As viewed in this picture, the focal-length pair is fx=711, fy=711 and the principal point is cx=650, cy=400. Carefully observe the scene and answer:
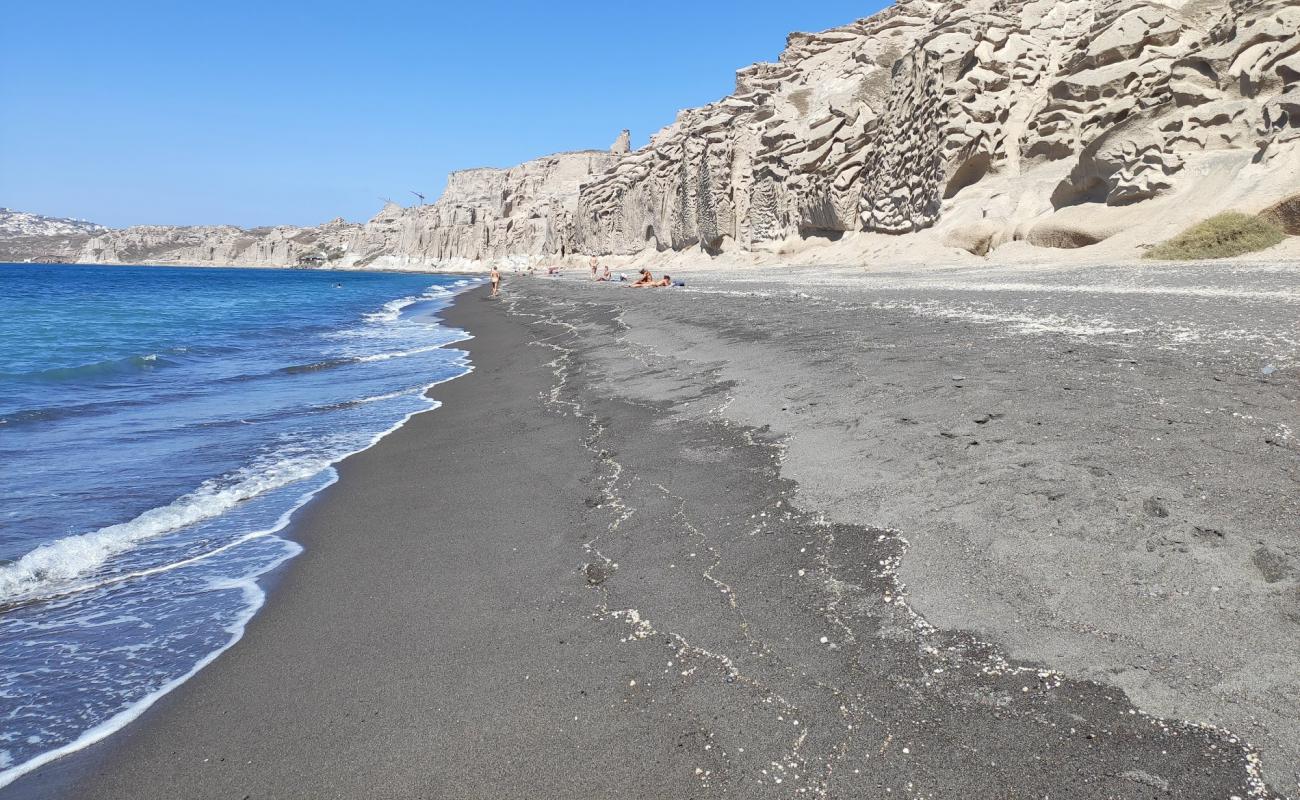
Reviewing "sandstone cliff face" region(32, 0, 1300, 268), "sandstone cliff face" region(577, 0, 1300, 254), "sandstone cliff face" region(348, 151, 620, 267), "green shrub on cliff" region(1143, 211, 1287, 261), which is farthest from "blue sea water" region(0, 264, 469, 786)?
"sandstone cliff face" region(348, 151, 620, 267)

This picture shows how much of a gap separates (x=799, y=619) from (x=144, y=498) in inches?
224

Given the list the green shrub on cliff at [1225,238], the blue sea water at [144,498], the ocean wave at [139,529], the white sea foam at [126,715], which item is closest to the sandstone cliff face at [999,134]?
the green shrub on cliff at [1225,238]

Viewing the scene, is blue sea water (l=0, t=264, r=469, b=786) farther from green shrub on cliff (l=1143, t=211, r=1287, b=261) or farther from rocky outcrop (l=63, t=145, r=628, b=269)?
rocky outcrop (l=63, t=145, r=628, b=269)

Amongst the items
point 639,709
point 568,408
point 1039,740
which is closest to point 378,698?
point 639,709

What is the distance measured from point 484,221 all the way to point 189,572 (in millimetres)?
95251

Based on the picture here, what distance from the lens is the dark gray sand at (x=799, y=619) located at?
2.23 m

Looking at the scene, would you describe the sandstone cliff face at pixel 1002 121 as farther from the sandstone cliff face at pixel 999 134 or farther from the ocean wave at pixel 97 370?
the ocean wave at pixel 97 370

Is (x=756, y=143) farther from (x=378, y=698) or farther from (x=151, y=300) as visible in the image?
(x=378, y=698)

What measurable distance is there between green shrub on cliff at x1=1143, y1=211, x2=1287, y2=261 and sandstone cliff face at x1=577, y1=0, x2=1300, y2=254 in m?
0.75

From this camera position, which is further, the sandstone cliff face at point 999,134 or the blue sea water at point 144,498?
the sandstone cliff face at point 999,134

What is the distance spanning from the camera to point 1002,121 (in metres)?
22.5

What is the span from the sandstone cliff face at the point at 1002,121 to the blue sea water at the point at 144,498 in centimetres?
1537

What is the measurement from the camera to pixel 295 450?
7.55 metres

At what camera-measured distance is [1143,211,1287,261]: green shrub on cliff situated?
12172mm
